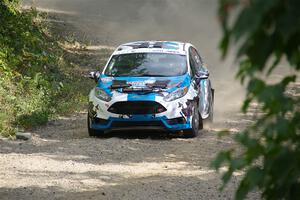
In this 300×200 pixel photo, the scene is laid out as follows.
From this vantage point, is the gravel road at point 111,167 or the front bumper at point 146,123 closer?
the gravel road at point 111,167

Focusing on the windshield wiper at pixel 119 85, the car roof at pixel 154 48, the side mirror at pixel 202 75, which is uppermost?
the car roof at pixel 154 48

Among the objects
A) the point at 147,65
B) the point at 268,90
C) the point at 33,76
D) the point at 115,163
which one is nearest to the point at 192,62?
the point at 147,65

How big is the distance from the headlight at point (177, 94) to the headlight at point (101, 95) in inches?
42.6

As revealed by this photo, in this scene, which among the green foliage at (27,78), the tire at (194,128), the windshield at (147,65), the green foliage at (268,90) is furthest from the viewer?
the green foliage at (27,78)

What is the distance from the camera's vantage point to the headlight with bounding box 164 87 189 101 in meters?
12.3

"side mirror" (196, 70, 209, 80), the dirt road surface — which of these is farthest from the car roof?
the dirt road surface

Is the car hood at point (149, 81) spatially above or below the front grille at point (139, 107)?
above

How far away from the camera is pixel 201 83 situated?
13711 millimetres

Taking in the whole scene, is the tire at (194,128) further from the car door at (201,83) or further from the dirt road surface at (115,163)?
the car door at (201,83)

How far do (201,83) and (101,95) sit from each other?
2.30 meters

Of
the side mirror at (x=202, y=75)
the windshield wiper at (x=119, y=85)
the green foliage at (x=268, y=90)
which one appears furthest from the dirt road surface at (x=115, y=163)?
the side mirror at (x=202, y=75)

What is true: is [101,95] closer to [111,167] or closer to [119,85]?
[119,85]

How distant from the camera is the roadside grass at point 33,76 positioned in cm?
1463

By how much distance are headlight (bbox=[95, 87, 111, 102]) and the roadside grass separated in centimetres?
186
